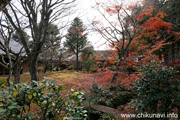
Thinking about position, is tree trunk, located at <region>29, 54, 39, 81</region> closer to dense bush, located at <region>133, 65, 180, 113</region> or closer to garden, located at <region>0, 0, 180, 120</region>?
garden, located at <region>0, 0, 180, 120</region>

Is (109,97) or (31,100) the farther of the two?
(109,97)

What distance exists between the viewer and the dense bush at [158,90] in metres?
2.61

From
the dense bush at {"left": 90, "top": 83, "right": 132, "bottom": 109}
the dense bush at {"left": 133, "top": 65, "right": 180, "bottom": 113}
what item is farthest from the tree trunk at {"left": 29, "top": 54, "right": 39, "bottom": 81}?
the dense bush at {"left": 133, "top": 65, "right": 180, "bottom": 113}

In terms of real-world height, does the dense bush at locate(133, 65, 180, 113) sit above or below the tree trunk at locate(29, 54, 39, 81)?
below

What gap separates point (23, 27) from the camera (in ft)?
16.0

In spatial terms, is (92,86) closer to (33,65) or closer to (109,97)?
(109,97)

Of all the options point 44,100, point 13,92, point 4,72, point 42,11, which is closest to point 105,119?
point 44,100

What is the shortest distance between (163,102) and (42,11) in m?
5.02

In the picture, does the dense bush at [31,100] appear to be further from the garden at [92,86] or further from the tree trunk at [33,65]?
the tree trunk at [33,65]

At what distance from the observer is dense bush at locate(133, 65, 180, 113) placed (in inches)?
103

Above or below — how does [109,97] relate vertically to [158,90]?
below

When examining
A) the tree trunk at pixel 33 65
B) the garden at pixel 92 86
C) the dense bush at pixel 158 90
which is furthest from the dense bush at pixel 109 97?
the tree trunk at pixel 33 65

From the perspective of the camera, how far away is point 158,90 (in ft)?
9.00

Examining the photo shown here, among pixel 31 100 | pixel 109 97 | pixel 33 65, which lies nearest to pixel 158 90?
pixel 109 97
